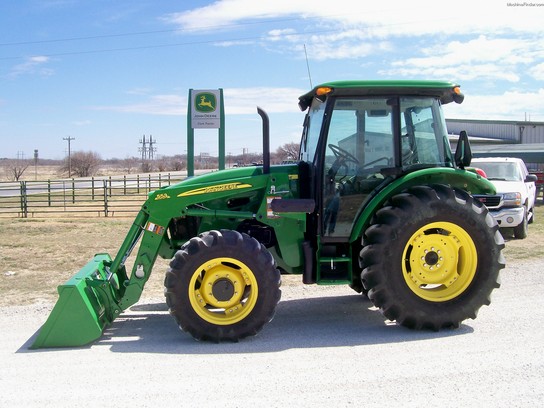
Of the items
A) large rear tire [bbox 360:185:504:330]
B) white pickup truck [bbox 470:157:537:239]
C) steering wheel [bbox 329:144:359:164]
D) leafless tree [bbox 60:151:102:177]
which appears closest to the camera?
large rear tire [bbox 360:185:504:330]

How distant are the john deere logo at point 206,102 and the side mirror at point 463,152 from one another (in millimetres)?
9511

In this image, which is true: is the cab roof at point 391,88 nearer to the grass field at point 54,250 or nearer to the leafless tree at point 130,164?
the grass field at point 54,250

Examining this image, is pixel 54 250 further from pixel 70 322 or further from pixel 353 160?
pixel 353 160

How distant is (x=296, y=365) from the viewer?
181 inches

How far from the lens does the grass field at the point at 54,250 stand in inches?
310

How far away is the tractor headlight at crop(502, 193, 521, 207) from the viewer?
12320 mm

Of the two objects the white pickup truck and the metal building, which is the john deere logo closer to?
the white pickup truck

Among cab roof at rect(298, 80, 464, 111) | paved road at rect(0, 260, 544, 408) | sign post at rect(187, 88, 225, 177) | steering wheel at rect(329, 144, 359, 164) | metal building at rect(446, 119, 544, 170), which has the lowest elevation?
paved road at rect(0, 260, 544, 408)

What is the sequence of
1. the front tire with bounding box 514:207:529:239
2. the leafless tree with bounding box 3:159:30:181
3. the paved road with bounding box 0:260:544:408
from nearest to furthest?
the paved road with bounding box 0:260:544:408 < the front tire with bounding box 514:207:529:239 < the leafless tree with bounding box 3:159:30:181

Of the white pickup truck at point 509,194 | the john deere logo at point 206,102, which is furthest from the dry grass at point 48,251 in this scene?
the white pickup truck at point 509,194

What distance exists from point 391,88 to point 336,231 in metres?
1.50

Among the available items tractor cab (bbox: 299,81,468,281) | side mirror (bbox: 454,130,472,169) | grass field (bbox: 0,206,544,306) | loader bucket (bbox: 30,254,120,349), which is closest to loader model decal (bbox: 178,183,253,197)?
tractor cab (bbox: 299,81,468,281)

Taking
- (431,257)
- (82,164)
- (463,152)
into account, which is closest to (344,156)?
(463,152)

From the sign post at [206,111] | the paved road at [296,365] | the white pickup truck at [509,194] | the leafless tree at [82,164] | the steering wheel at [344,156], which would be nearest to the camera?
the paved road at [296,365]
